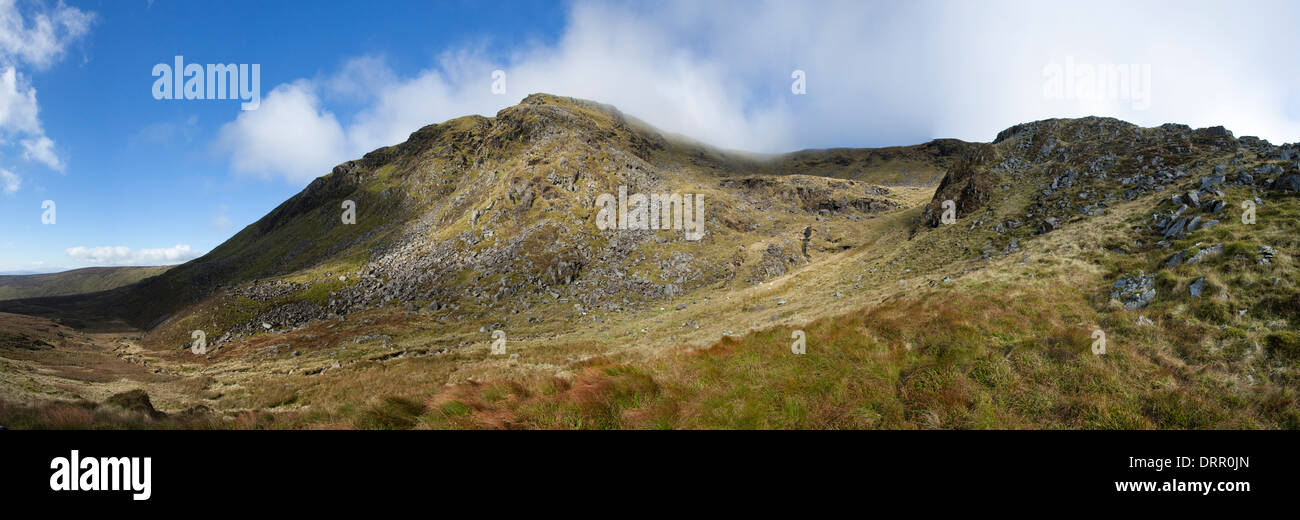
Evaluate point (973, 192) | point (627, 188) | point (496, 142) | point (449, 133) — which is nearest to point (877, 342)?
point (973, 192)

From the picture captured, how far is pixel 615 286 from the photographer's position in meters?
56.7

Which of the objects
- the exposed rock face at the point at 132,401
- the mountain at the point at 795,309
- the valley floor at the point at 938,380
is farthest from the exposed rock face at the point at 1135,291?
the exposed rock face at the point at 132,401

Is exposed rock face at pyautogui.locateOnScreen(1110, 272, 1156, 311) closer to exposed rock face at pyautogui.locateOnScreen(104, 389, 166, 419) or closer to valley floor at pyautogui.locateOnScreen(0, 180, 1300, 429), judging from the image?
valley floor at pyautogui.locateOnScreen(0, 180, 1300, 429)

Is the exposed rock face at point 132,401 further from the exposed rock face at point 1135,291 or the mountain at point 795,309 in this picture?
the exposed rock face at point 1135,291

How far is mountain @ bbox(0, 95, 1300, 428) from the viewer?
321 inches

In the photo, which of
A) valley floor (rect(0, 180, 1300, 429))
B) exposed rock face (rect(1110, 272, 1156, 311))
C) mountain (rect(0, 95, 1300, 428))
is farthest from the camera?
exposed rock face (rect(1110, 272, 1156, 311))

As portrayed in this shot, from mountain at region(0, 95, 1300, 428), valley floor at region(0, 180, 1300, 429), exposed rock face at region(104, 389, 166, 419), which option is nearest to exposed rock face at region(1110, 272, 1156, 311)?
mountain at region(0, 95, 1300, 428)

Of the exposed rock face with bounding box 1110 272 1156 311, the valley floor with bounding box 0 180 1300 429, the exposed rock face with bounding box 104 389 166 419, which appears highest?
the exposed rock face with bounding box 1110 272 1156 311

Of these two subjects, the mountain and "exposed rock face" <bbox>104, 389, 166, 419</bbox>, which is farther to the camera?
"exposed rock face" <bbox>104, 389, 166, 419</bbox>

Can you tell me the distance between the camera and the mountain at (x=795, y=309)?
321 inches

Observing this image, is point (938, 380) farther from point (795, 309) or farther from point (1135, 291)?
point (795, 309)

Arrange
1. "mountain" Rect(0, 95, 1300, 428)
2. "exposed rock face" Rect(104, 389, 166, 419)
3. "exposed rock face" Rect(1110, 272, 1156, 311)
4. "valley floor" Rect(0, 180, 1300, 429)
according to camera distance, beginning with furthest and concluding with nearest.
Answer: "exposed rock face" Rect(104, 389, 166, 419) < "exposed rock face" Rect(1110, 272, 1156, 311) < "mountain" Rect(0, 95, 1300, 428) < "valley floor" Rect(0, 180, 1300, 429)

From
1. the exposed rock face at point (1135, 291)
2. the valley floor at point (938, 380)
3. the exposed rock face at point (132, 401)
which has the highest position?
the exposed rock face at point (1135, 291)
